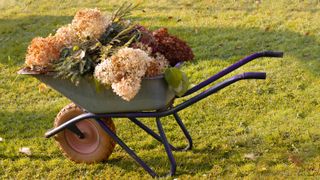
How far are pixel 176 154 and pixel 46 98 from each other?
2.14 m

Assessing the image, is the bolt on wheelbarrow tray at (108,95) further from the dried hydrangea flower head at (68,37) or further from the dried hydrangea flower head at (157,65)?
the dried hydrangea flower head at (68,37)

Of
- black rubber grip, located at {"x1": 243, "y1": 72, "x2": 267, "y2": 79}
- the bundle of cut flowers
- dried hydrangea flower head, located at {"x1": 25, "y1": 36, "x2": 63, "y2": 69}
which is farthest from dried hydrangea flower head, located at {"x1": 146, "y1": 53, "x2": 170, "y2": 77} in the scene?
dried hydrangea flower head, located at {"x1": 25, "y1": 36, "x2": 63, "y2": 69}

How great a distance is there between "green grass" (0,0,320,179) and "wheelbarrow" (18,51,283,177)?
18 centimetres

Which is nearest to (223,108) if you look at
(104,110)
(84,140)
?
(84,140)

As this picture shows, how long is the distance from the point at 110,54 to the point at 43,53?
47cm

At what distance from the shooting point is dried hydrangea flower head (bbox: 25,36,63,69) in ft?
12.2

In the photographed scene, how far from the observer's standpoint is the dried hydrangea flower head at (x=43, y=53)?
3.72 m

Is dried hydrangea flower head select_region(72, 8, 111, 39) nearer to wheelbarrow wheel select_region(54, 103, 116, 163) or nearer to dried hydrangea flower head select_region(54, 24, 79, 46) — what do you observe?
dried hydrangea flower head select_region(54, 24, 79, 46)

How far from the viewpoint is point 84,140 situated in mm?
4301

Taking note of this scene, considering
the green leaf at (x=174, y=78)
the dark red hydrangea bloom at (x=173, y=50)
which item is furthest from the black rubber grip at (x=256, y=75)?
the dark red hydrangea bloom at (x=173, y=50)

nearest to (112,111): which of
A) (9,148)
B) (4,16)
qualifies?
(9,148)

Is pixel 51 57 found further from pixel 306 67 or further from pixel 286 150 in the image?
pixel 306 67

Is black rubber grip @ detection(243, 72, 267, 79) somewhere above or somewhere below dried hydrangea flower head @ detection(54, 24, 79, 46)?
below

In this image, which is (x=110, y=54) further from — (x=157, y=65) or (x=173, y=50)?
(x=173, y=50)
